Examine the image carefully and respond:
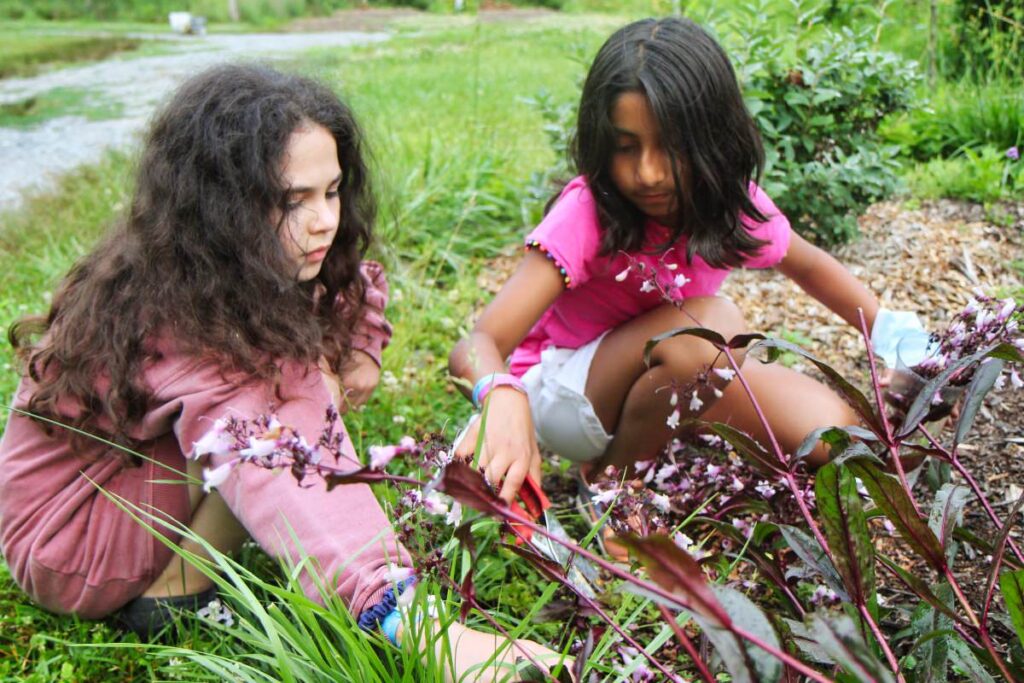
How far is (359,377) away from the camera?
226 cm

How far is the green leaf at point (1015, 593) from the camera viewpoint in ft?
3.06

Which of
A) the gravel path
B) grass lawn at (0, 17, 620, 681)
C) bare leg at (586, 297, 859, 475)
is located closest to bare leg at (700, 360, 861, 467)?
bare leg at (586, 297, 859, 475)

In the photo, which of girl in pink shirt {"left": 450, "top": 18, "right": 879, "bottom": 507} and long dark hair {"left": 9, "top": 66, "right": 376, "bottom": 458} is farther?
girl in pink shirt {"left": 450, "top": 18, "right": 879, "bottom": 507}

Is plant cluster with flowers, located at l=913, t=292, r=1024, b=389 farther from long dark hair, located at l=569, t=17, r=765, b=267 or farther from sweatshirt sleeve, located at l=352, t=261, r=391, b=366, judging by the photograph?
sweatshirt sleeve, located at l=352, t=261, r=391, b=366

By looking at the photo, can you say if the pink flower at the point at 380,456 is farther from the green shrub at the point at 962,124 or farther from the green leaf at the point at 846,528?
the green shrub at the point at 962,124

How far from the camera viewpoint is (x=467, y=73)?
7.47 meters

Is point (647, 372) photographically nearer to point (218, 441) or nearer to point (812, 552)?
point (812, 552)

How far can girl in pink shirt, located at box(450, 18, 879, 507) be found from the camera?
1.81m

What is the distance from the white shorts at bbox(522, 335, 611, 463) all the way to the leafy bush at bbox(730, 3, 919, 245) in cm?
128

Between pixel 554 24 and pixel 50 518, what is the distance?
12.0m

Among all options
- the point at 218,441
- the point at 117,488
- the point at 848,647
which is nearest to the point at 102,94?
the point at 117,488

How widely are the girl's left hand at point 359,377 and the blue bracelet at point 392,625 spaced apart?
2.88 ft

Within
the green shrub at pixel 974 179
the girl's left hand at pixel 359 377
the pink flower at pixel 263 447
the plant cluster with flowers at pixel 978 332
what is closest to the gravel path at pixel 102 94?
the girl's left hand at pixel 359 377

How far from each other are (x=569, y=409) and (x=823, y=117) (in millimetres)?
1791
